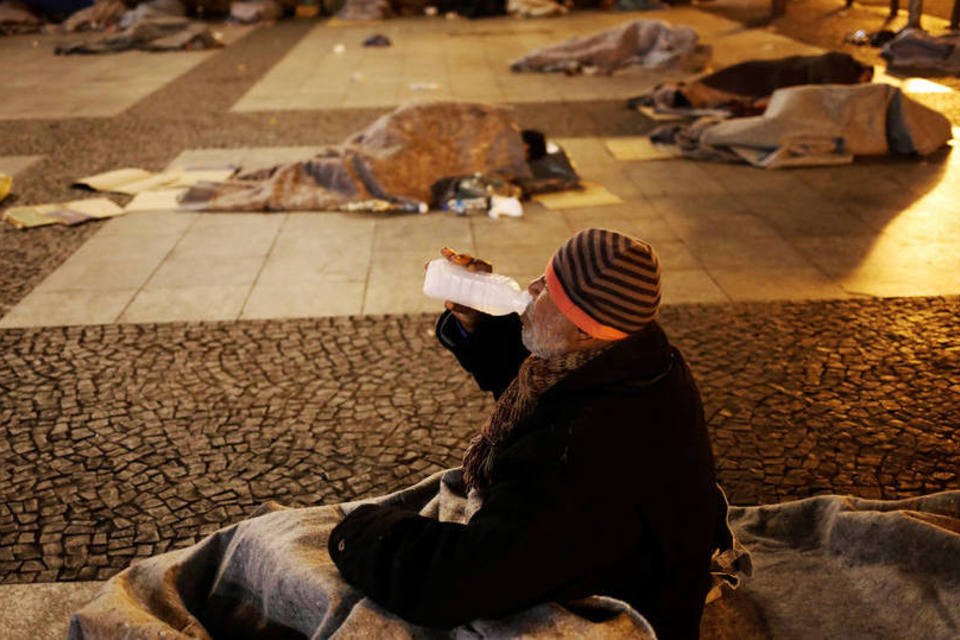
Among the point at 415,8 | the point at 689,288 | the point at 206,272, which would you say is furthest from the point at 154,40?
the point at 689,288

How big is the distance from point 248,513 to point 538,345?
1.75 m

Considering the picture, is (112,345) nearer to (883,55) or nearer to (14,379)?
(14,379)

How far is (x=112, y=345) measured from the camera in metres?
4.71

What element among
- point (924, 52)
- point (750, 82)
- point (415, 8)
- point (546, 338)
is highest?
point (546, 338)

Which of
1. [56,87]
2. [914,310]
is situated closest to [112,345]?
[914,310]

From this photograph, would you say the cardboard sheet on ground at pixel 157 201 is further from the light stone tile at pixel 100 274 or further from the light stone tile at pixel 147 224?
the light stone tile at pixel 100 274

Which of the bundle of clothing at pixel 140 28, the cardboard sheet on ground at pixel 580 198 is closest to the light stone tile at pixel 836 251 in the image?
the cardboard sheet on ground at pixel 580 198

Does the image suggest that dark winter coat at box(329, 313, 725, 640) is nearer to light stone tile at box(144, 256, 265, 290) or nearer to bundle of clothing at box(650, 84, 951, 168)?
light stone tile at box(144, 256, 265, 290)

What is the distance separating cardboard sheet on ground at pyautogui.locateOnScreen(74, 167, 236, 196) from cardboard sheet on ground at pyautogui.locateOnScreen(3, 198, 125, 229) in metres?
0.37

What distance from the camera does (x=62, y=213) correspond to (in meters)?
6.67

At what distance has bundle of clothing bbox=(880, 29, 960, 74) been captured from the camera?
11.5m

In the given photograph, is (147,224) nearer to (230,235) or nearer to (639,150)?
(230,235)

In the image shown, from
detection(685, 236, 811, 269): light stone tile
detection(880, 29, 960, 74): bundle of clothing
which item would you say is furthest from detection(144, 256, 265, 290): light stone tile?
detection(880, 29, 960, 74): bundle of clothing

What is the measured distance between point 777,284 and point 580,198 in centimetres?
194
